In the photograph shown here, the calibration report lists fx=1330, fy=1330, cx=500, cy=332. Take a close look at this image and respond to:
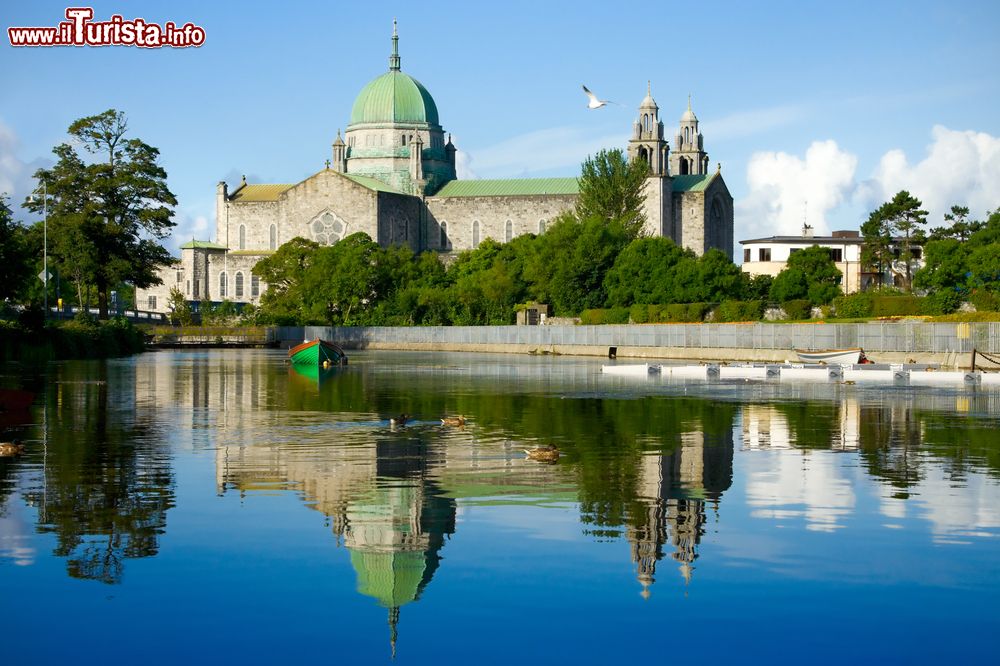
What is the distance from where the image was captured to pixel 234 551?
12906mm

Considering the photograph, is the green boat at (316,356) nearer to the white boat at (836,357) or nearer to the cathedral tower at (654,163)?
the white boat at (836,357)

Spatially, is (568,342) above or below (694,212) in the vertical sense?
below

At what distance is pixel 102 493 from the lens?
16.3 metres

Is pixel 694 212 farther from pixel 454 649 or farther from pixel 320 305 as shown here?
pixel 454 649

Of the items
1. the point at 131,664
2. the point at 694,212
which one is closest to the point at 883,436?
the point at 131,664

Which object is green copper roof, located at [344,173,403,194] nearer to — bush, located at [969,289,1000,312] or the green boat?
the green boat

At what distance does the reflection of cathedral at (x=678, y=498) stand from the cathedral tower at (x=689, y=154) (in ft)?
364

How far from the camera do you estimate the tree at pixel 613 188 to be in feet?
366

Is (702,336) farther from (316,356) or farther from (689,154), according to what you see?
(689,154)

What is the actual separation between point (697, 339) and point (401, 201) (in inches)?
2393

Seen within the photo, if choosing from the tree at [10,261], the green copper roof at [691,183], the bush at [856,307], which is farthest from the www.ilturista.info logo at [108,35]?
Result: the green copper roof at [691,183]

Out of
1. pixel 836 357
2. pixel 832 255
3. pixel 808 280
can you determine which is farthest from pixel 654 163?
pixel 836 357

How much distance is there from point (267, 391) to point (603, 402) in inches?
413

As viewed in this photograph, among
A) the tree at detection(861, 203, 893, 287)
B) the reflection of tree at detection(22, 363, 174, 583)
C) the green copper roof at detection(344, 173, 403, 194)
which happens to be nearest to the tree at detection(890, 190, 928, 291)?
the tree at detection(861, 203, 893, 287)
